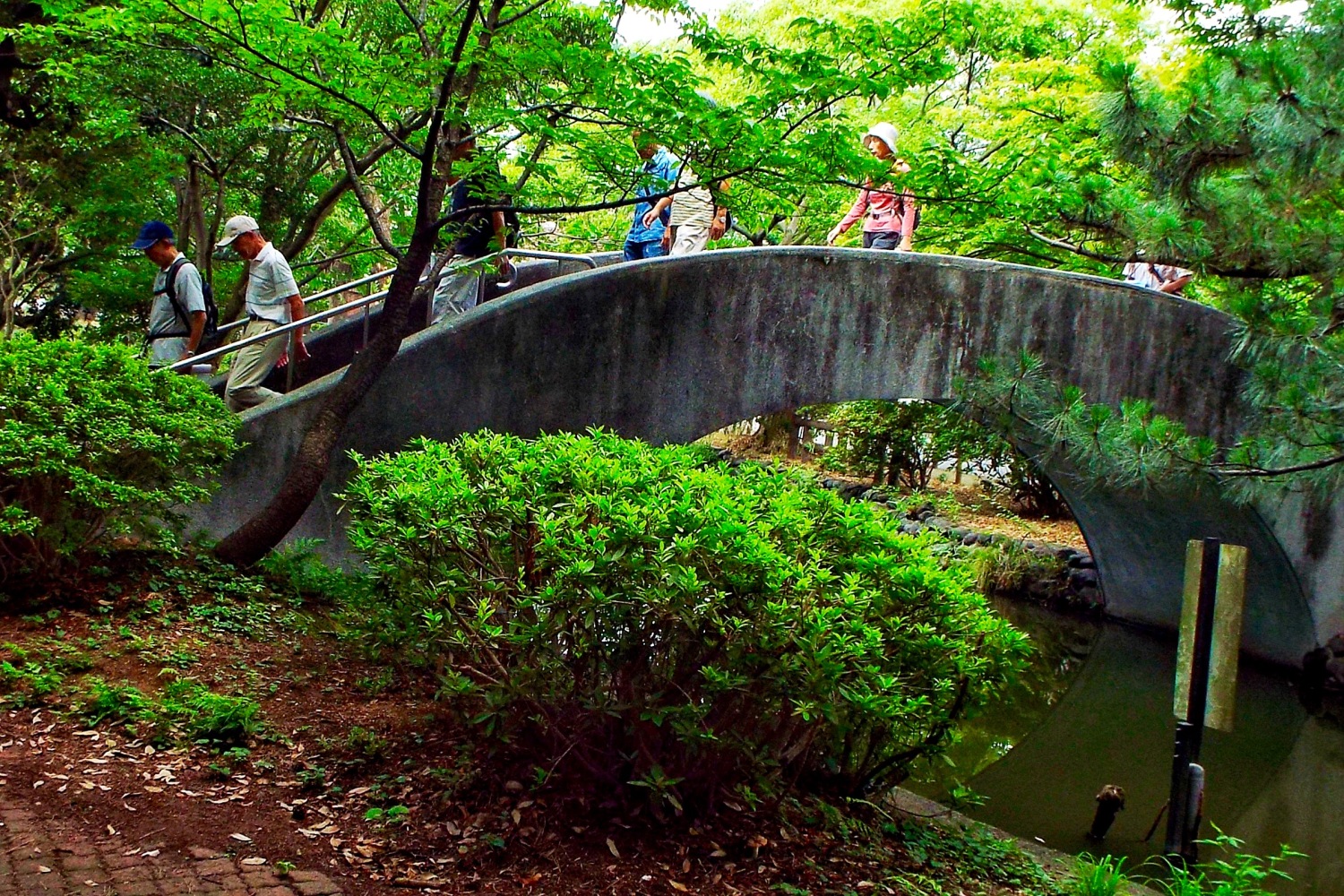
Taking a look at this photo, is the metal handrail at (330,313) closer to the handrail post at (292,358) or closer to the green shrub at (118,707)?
the handrail post at (292,358)

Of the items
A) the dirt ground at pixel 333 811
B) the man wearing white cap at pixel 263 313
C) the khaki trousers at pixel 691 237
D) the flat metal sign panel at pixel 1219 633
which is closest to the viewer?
the dirt ground at pixel 333 811

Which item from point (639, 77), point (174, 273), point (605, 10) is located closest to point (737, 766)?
point (639, 77)

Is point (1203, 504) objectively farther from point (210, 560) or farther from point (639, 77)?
point (210, 560)

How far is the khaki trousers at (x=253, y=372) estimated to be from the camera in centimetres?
732

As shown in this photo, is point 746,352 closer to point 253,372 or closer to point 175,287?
point 253,372

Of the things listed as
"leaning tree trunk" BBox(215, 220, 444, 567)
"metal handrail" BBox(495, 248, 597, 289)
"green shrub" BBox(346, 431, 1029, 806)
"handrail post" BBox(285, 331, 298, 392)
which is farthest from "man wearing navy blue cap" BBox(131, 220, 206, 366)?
"green shrub" BBox(346, 431, 1029, 806)

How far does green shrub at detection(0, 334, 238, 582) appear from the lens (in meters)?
5.00

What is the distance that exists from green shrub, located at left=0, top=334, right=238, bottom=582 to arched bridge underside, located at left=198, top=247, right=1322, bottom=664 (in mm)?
1378

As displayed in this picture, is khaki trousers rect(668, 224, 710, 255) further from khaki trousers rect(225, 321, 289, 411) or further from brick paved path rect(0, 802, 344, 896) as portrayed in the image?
brick paved path rect(0, 802, 344, 896)

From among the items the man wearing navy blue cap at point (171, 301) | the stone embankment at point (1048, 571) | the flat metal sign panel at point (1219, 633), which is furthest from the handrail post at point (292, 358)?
the stone embankment at point (1048, 571)

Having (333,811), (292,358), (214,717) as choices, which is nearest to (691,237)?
(292,358)

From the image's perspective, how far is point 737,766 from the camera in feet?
12.7

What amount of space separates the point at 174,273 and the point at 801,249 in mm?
4353

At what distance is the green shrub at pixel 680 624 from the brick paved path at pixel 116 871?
0.78 m
